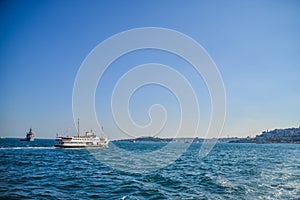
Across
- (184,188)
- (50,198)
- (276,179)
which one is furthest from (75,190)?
(276,179)

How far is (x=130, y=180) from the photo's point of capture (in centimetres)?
2388

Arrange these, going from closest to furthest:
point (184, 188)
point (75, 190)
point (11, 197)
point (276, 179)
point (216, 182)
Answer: point (11, 197)
point (75, 190)
point (184, 188)
point (216, 182)
point (276, 179)

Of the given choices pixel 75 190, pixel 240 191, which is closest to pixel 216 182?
pixel 240 191

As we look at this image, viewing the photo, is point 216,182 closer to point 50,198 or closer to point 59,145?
point 50,198

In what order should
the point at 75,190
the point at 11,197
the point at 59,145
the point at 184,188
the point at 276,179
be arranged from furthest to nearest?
the point at 59,145
the point at 276,179
the point at 184,188
the point at 75,190
the point at 11,197

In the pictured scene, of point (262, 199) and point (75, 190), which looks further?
point (75, 190)

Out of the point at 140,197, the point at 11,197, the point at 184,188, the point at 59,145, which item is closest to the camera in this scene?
the point at 11,197

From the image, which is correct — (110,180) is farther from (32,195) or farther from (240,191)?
(240,191)

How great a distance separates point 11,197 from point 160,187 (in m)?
11.0

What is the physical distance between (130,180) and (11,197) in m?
10.5

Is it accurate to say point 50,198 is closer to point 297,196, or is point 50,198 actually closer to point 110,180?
point 110,180

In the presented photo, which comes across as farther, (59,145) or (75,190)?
(59,145)

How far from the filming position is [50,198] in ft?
54.2

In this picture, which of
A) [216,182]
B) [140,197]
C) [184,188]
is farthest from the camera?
[216,182]
